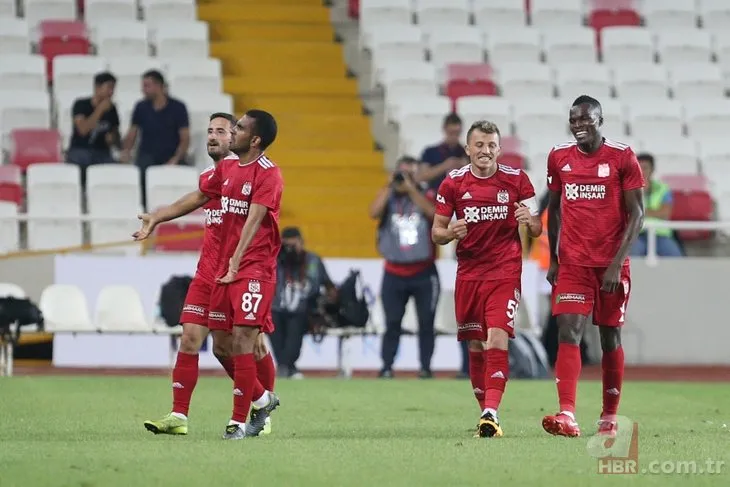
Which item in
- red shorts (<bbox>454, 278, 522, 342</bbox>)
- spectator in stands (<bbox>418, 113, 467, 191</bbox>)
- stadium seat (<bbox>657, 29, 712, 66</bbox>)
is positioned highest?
stadium seat (<bbox>657, 29, 712, 66</bbox>)

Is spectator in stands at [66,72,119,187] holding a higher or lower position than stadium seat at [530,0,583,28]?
lower

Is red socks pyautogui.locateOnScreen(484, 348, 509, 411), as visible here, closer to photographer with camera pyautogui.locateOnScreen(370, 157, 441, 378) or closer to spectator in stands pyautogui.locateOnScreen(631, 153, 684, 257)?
photographer with camera pyautogui.locateOnScreen(370, 157, 441, 378)

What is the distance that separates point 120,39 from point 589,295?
1396 centimetres

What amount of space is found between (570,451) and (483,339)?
208 cm

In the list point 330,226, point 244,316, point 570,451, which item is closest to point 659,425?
point 570,451

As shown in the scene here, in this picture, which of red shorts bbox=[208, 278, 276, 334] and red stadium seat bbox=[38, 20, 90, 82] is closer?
red shorts bbox=[208, 278, 276, 334]

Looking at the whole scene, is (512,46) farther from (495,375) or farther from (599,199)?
(495,375)

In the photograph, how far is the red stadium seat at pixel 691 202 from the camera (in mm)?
21375

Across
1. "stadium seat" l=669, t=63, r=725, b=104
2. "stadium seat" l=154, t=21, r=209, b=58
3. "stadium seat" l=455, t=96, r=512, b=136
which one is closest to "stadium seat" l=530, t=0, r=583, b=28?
"stadium seat" l=669, t=63, r=725, b=104

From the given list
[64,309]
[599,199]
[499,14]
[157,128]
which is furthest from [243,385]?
[499,14]

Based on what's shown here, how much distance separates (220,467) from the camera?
7980 mm

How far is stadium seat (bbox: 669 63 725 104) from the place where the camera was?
24.0 metres

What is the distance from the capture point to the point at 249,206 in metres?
9.88

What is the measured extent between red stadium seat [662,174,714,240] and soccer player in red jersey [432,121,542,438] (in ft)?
35.6
